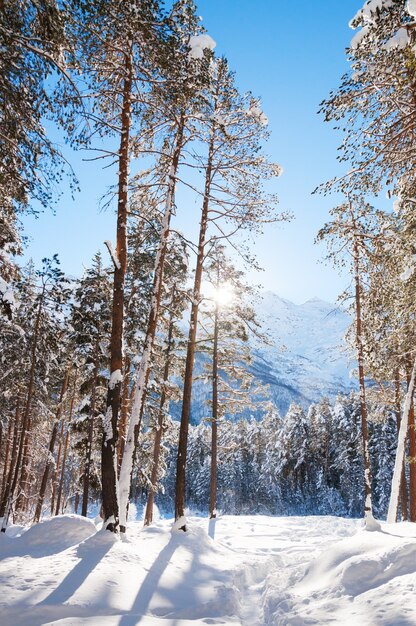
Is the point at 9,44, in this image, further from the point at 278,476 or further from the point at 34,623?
the point at 278,476

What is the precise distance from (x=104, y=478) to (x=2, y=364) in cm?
1237

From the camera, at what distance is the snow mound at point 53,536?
316 inches

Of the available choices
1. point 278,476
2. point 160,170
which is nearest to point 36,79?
point 160,170

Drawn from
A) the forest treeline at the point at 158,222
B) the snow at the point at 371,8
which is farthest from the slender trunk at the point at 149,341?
the snow at the point at 371,8

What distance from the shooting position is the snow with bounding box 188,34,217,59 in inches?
324

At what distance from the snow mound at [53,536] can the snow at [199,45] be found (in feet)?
33.9

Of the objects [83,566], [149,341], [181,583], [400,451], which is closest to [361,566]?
[181,583]

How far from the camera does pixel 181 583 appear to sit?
7121 mm

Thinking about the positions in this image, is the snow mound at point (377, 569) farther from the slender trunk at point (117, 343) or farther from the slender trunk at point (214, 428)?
the slender trunk at point (214, 428)

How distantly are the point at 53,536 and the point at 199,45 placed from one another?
1093 cm

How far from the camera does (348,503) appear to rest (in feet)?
171

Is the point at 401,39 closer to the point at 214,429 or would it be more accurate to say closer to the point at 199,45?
the point at 199,45

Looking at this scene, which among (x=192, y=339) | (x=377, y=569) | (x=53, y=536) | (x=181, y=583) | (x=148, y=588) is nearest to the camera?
(x=377, y=569)

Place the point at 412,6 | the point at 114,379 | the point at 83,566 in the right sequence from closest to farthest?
1. the point at 412,6
2. the point at 83,566
3. the point at 114,379
